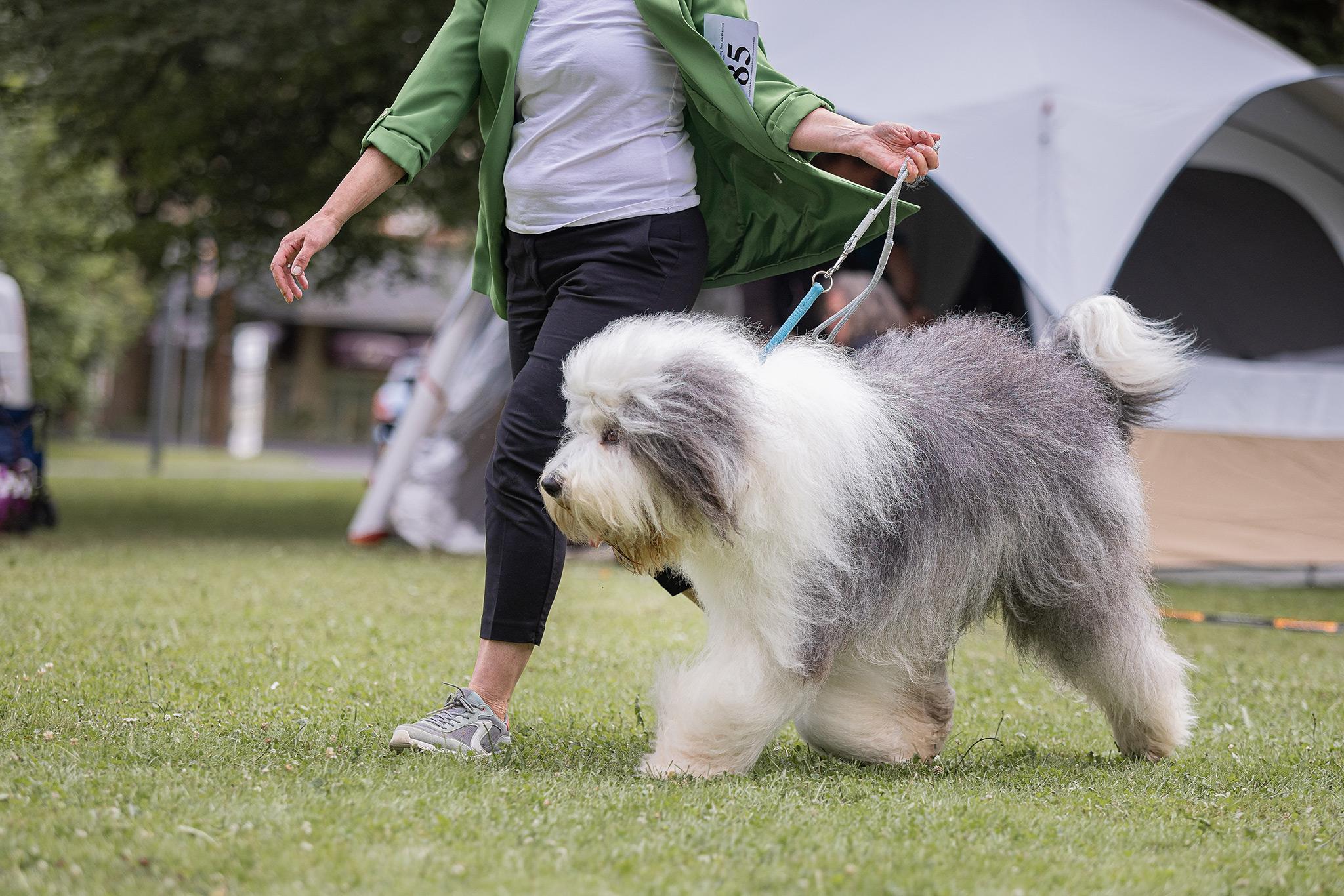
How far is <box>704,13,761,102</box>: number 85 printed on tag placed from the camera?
329 centimetres

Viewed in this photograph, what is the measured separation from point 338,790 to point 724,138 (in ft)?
5.85

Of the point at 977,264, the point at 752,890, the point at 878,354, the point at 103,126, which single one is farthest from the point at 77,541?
the point at 752,890

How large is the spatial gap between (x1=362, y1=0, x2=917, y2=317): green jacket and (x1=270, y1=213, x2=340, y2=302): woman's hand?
24 centimetres

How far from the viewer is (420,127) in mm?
3348

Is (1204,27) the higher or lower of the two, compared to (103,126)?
higher

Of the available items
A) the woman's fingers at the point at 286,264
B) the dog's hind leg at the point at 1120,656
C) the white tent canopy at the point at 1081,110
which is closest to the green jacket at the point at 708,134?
the woman's fingers at the point at 286,264

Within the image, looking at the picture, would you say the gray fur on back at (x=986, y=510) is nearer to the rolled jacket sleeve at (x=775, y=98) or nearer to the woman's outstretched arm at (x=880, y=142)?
the woman's outstretched arm at (x=880, y=142)

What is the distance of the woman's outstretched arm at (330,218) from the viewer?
3152 millimetres

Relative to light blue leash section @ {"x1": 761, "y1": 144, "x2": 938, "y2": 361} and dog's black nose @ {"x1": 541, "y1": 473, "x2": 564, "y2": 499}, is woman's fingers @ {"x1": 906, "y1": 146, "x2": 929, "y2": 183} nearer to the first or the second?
light blue leash section @ {"x1": 761, "y1": 144, "x2": 938, "y2": 361}

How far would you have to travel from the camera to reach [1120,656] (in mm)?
3445

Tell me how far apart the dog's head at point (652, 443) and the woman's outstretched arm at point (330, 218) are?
2.26ft

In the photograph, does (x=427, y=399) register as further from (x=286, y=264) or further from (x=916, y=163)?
(x=916, y=163)

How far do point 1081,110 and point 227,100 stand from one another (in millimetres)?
6104

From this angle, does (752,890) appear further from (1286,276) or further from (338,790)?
(1286,276)
